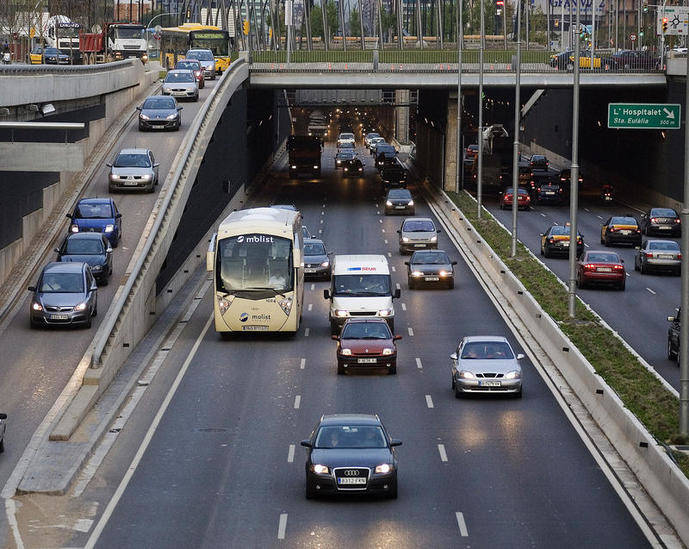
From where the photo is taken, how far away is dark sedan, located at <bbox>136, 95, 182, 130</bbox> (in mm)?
68938

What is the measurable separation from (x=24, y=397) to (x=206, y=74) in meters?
64.9

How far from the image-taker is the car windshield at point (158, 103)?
6975 cm

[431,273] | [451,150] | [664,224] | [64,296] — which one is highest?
[451,150]

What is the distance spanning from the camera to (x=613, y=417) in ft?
96.8

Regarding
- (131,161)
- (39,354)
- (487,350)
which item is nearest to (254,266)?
(39,354)

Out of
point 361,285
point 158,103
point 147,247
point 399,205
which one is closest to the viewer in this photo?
point 361,285

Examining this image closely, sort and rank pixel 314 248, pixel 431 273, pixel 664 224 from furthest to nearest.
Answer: pixel 664 224 → pixel 314 248 → pixel 431 273

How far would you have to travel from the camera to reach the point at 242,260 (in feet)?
140

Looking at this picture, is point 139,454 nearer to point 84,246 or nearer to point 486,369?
point 486,369

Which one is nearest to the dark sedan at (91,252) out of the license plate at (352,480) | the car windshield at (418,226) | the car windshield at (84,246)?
the car windshield at (84,246)

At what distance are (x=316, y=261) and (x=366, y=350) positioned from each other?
20.0 metres

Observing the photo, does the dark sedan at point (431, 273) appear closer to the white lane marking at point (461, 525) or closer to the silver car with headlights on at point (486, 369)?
the silver car with headlights on at point (486, 369)

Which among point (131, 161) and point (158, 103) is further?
point (158, 103)

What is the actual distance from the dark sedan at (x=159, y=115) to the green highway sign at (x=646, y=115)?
103 ft
